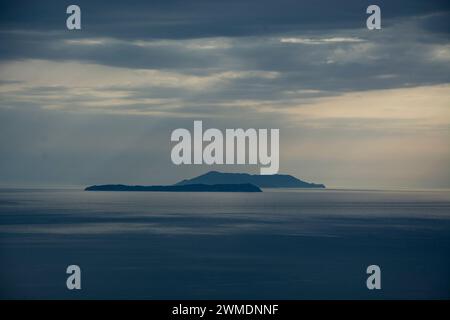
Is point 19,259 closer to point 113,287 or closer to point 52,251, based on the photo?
point 52,251

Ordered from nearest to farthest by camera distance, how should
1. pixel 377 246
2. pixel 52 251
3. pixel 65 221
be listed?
1. pixel 52 251
2. pixel 377 246
3. pixel 65 221

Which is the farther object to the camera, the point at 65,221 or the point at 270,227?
A: the point at 65,221

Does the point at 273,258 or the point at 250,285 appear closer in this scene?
the point at 250,285

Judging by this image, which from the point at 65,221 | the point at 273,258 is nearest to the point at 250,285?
the point at 273,258
